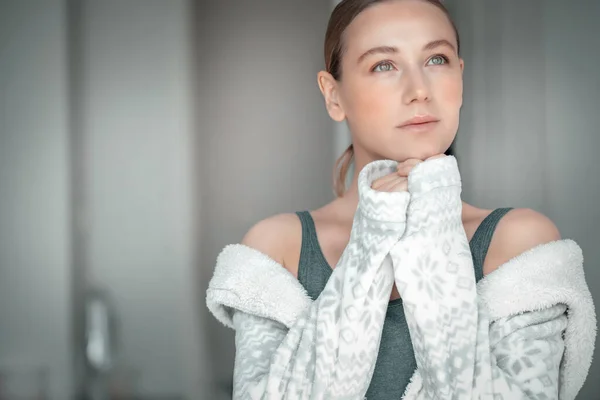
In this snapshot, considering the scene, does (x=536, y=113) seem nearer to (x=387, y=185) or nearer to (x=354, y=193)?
(x=354, y=193)

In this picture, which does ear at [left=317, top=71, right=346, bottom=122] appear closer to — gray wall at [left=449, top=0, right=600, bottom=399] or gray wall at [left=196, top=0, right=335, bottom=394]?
gray wall at [left=449, top=0, right=600, bottom=399]

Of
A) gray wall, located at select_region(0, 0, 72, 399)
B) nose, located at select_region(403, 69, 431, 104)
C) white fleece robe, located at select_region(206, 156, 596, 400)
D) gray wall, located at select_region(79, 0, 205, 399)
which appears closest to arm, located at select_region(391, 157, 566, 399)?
white fleece robe, located at select_region(206, 156, 596, 400)

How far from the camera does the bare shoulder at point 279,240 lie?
121cm

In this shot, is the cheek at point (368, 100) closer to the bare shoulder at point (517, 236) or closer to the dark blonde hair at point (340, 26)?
the dark blonde hair at point (340, 26)

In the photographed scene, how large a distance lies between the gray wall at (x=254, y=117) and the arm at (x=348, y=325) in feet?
5.03

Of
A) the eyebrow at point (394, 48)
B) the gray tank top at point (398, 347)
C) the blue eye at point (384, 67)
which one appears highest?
the eyebrow at point (394, 48)

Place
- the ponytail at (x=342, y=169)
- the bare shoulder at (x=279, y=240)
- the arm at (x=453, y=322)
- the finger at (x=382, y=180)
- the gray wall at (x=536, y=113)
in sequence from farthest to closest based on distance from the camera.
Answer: the gray wall at (x=536, y=113) → the ponytail at (x=342, y=169) → the bare shoulder at (x=279, y=240) → the finger at (x=382, y=180) → the arm at (x=453, y=322)

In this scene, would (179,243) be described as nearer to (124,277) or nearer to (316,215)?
(124,277)

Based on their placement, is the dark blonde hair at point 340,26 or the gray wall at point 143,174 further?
the gray wall at point 143,174

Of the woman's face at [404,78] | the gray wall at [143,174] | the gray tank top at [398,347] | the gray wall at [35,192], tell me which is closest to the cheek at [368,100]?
the woman's face at [404,78]

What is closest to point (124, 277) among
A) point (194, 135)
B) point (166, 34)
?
point (194, 135)

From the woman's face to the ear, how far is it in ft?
0.24

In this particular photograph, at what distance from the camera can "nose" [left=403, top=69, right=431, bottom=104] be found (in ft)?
3.60

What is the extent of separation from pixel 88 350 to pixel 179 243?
1.47 ft
